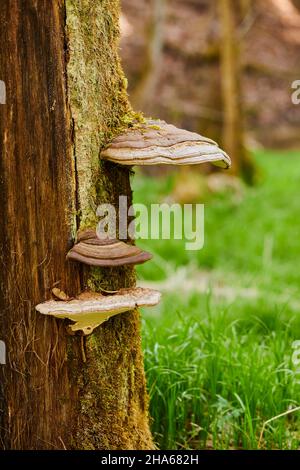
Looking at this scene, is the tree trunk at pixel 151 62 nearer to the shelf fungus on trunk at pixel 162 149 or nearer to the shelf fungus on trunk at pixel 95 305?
the shelf fungus on trunk at pixel 162 149

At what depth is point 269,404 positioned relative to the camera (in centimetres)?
299

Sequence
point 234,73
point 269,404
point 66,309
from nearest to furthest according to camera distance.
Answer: point 66,309 → point 269,404 → point 234,73

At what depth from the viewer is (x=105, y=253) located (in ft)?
7.42

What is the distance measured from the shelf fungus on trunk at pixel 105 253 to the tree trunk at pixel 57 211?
110mm

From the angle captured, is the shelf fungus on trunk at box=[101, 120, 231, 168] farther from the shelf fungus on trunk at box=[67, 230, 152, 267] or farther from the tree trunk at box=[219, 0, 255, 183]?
the tree trunk at box=[219, 0, 255, 183]

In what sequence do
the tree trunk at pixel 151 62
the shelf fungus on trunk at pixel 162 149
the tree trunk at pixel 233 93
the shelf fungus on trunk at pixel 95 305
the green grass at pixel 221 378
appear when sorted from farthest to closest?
the tree trunk at pixel 151 62 < the tree trunk at pixel 233 93 < the green grass at pixel 221 378 < the shelf fungus on trunk at pixel 162 149 < the shelf fungus on trunk at pixel 95 305

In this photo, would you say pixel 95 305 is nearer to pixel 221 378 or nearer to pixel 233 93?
pixel 221 378

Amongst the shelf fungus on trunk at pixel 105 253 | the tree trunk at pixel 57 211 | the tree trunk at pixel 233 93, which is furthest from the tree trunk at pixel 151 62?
the shelf fungus on trunk at pixel 105 253

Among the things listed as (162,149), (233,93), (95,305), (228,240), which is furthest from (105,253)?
(233,93)

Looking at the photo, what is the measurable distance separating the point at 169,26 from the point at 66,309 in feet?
56.8

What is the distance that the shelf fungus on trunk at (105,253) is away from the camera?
2.24 metres

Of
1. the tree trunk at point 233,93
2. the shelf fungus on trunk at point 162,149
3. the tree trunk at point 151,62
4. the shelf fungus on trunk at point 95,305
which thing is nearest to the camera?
the shelf fungus on trunk at point 95,305

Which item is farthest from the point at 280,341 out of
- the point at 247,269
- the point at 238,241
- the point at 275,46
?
the point at 275,46
